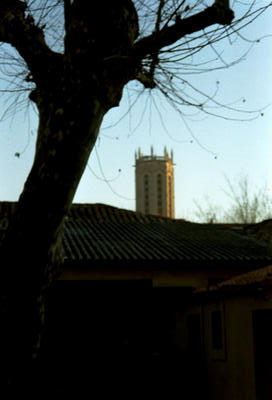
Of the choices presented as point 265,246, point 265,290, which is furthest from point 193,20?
point 265,246

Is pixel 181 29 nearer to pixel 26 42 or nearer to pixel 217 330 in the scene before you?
pixel 26 42

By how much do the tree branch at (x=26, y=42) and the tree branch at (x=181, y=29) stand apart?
3.12 feet

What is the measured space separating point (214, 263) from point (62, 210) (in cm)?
823

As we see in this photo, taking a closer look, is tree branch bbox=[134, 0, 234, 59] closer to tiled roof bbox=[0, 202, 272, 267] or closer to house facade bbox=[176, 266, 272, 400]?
house facade bbox=[176, 266, 272, 400]

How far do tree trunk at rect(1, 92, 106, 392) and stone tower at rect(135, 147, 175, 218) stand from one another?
294 feet

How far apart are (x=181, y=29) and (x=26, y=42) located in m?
1.61

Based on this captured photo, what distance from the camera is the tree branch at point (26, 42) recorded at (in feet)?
17.4

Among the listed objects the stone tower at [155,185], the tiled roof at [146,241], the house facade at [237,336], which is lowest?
the house facade at [237,336]

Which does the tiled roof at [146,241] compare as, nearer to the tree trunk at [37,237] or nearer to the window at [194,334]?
the window at [194,334]

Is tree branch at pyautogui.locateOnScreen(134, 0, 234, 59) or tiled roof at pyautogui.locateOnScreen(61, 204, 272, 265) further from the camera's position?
tiled roof at pyautogui.locateOnScreen(61, 204, 272, 265)

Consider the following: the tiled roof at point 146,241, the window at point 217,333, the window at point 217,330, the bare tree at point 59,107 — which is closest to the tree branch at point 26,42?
the bare tree at point 59,107

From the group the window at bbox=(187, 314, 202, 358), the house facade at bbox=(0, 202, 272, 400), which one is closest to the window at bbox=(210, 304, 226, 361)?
the house facade at bbox=(0, 202, 272, 400)

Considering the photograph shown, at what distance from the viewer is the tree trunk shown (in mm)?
4453

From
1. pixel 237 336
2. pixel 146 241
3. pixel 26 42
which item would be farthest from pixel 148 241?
pixel 26 42
